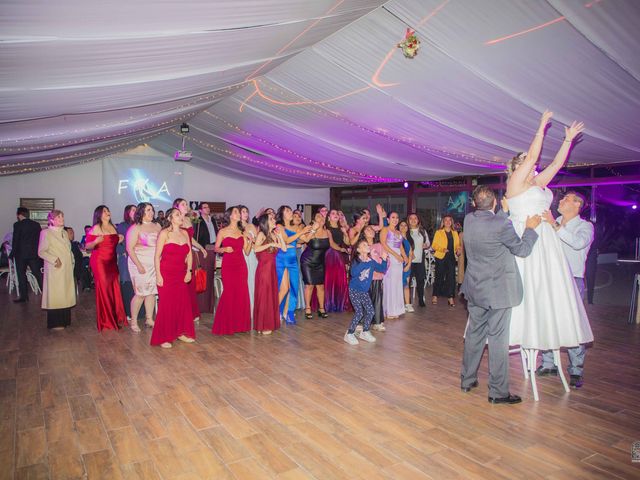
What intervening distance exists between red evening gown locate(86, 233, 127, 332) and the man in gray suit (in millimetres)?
4330

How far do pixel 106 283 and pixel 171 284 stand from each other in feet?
4.49

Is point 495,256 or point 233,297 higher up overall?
point 495,256

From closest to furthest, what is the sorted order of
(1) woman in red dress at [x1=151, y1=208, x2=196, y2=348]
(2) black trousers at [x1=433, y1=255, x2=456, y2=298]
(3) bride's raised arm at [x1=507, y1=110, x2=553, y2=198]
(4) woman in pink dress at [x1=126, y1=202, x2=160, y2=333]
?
1. (3) bride's raised arm at [x1=507, y1=110, x2=553, y2=198]
2. (1) woman in red dress at [x1=151, y1=208, x2=196, y2=348]
3. (4) woman in pink dress at [x1=126, y1=202, x2=160, y2=333]
4. (2) black trousers at [x1=433, y1=255, x2=456, y2=298]

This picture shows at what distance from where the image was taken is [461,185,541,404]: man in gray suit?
3.00 metres

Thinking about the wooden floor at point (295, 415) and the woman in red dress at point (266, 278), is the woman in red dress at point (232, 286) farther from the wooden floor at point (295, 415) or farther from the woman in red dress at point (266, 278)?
the wooden floor at point (295, 415)

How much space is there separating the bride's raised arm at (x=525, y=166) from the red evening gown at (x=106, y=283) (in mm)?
4658

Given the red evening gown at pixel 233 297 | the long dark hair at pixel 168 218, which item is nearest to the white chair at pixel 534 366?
the red evening gown at pixel 233 297

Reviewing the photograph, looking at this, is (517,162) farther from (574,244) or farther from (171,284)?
(171,284)

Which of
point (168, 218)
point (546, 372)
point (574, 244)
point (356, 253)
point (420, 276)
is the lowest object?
point (546, 372)

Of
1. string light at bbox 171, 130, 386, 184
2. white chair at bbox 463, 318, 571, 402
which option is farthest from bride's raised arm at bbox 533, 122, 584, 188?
string light at bbox 171, 130, 386, 184

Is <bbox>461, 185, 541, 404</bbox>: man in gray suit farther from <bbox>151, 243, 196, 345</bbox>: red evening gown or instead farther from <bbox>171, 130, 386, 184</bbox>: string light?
<bbox>171, 130, 386, 184</bbox>: string light

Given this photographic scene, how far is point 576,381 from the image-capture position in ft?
11.6

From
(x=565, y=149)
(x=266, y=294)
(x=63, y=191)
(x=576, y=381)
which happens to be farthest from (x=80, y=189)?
→ (x=576, y=381)

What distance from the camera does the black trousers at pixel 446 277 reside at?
7.22m
